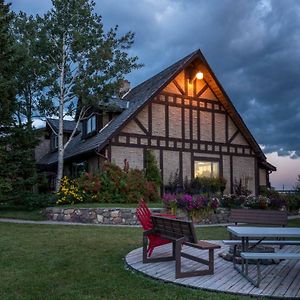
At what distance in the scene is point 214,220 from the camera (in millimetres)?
16859

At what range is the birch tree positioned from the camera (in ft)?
70.9

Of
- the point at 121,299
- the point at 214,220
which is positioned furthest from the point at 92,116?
the point at 121,299

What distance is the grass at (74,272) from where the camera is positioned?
218 inches

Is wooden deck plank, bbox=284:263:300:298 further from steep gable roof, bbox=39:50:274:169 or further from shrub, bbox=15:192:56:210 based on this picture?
steep gable roof, bbox=39:50:274:169

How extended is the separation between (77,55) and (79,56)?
0.12m

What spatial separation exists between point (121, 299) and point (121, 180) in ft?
45.4

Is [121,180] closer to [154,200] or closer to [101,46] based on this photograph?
[154,200]

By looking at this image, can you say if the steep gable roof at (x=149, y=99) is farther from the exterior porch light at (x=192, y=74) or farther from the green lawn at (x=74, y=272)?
the green lawn at (x=74, y=272)

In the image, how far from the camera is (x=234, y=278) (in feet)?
20.7

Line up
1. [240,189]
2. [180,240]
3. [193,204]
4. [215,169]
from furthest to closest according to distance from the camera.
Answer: [215,169], [240,189], [193,204], [180,240]

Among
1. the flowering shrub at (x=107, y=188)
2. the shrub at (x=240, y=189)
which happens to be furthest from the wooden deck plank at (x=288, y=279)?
the shrub at (x=240, y=189)

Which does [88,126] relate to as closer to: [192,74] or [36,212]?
[192,74]

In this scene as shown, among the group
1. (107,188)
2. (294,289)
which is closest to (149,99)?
(107,188)

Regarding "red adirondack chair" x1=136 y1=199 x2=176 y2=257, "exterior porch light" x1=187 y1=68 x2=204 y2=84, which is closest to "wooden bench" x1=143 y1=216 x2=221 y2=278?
"red adirondack chair" x1=136 y1=199 x2=176 y2=257
